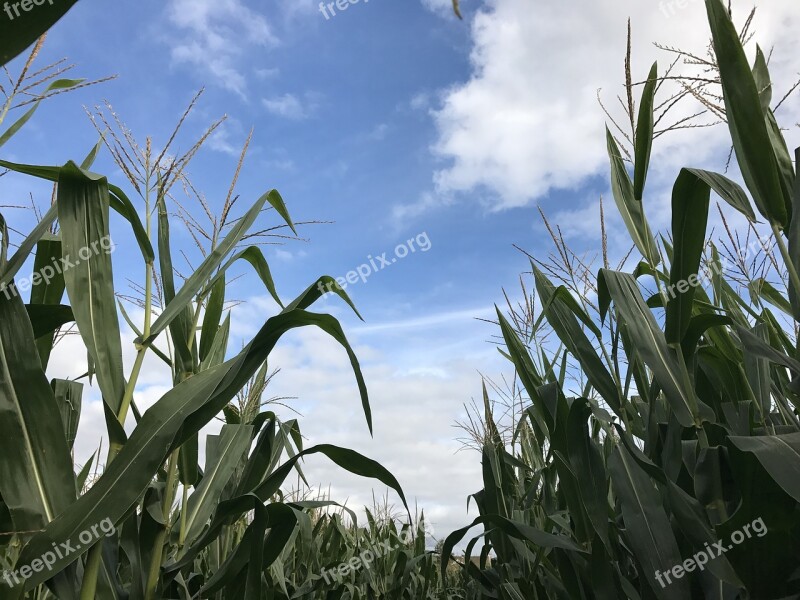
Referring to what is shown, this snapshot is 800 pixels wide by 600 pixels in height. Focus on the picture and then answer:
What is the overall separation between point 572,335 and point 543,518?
1058 mm

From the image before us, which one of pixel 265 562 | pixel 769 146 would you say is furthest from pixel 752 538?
pixel 265 562

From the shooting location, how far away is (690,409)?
163 cm

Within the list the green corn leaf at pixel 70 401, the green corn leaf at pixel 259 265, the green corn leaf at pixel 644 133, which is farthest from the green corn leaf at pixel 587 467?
the green corn leaf at pixel 70 401

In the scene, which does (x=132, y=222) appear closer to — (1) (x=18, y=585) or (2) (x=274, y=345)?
(2) (x=274, y=345)

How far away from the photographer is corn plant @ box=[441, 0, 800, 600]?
1498 mm

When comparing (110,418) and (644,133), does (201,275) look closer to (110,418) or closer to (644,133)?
(110,418)

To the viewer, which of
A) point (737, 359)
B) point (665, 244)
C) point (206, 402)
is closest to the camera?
point (206, 402)

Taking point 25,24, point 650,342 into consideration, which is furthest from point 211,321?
point 650,342

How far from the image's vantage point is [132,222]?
5.60 ft

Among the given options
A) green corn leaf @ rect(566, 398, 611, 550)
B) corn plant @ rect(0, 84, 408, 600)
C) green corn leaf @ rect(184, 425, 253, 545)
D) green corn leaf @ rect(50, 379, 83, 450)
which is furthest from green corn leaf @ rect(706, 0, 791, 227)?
green corn leaf @ rect(50, 379, 83, 450)

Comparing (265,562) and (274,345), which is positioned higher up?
(274,345)

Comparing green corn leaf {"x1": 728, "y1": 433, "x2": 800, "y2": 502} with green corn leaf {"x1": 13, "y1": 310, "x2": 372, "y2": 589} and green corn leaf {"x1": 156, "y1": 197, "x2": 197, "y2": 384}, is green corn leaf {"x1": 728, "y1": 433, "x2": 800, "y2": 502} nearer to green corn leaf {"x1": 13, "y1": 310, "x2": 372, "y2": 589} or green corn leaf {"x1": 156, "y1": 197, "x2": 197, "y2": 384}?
green corn leaf {"x1": 13, "y1": 310, "x2": 372, "y2": 589}

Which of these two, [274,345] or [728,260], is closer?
[274,345]

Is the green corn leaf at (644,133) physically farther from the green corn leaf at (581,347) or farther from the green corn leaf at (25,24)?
the green corn leaf at (25,24)
